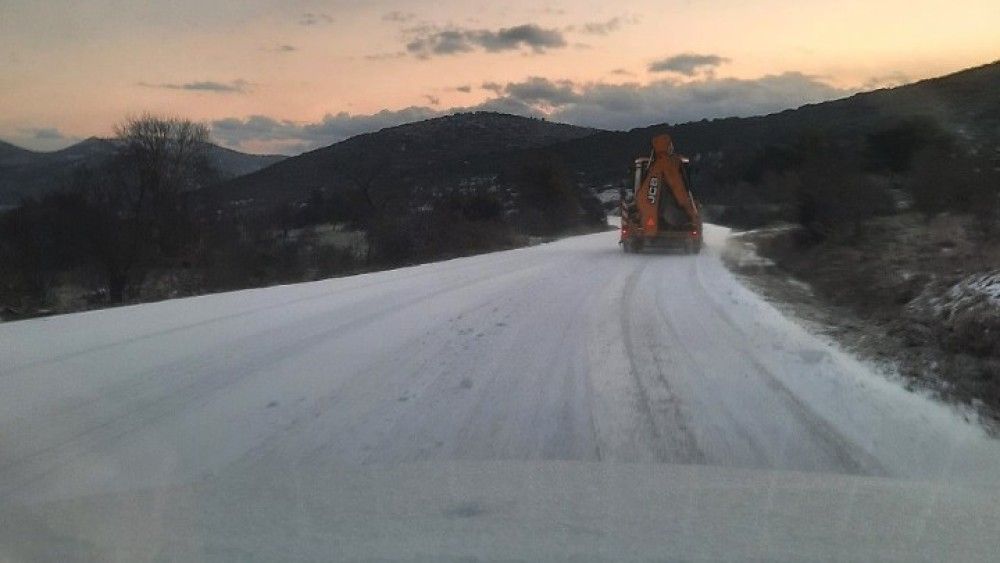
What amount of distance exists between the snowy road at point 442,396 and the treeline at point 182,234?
423 inches

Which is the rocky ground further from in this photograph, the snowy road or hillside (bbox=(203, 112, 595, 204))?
hillside (bbox=(203, 112, 595, 204))

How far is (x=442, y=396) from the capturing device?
900 centimetres

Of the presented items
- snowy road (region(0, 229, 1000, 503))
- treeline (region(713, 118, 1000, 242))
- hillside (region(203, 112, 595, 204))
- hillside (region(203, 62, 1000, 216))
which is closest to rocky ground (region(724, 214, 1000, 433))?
snowy road (region(0, 229, 1000, 503))

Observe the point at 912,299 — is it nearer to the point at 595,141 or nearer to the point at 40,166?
the point at 40,166

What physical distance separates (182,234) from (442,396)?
3561 cm

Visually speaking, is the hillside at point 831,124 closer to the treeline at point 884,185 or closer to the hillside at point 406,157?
the treeline at point 884,185

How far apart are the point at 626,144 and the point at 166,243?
78092 mm

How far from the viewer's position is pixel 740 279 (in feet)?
72.3

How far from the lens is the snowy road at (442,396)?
7.04 meters

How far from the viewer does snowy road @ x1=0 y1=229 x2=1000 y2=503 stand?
7.04m

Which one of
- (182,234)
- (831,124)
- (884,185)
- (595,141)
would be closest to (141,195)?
(182,234)

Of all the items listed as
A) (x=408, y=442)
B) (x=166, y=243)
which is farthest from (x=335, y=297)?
(x=166, y=243)

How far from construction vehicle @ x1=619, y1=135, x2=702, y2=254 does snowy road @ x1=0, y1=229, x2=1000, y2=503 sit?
1856 cm

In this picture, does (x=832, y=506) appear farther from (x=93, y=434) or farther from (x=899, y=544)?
(x=93, y=434)
